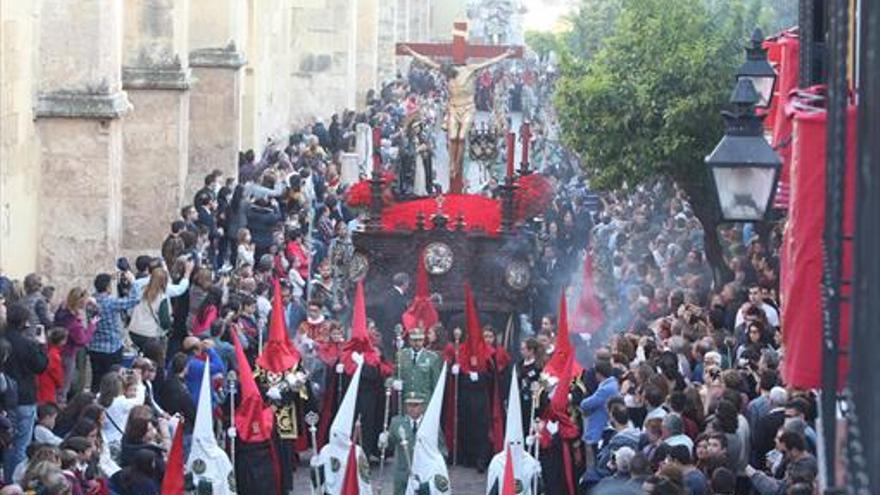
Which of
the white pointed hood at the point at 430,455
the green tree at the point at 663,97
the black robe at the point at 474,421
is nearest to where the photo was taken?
the white pointed hood at the point at 430,455

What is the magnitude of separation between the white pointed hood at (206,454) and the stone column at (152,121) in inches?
516

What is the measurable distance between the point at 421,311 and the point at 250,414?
4.42 meters

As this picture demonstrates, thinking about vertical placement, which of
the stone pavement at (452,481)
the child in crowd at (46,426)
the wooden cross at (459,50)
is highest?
the wooden cross at (459,50)

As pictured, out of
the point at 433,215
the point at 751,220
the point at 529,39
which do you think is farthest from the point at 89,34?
the point at 529,39

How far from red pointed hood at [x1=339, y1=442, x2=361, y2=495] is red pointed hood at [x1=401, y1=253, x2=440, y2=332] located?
13.6ft

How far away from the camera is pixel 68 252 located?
25.3 metres

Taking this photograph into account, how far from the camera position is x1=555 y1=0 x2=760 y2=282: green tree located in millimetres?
26031

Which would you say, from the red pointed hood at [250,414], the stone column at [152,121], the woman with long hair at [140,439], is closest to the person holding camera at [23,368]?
the red pointed hood at [250,414]

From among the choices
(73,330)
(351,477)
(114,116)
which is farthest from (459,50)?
(351,477)

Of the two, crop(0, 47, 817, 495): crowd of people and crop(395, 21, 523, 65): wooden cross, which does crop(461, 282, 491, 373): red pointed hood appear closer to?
crop(0, 47, 817, 495): crowd of people

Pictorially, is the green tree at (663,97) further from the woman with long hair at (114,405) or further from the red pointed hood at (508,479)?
the woman with long hair at (114,405)

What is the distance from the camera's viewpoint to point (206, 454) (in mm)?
16531

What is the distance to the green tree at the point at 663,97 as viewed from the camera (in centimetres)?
2603

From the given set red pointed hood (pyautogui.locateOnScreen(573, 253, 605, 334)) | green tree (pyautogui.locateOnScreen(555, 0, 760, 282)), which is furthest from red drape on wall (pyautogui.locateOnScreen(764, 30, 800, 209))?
green tree (pyautogui.locateOnScreen(555, 0, 760, 282))
